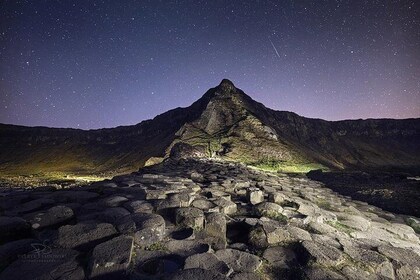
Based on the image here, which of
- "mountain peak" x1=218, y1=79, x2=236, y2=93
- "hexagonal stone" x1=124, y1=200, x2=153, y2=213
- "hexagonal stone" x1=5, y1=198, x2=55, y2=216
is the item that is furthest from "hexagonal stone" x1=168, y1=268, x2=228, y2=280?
"mountain peak" x1=218, y1=79, x2=236, y2=93

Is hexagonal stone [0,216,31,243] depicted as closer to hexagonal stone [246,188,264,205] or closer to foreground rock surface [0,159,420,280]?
foreground rock surface [0,159,420,280]

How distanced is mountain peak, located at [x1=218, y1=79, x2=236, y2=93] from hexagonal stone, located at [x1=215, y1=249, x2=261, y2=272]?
4385cm

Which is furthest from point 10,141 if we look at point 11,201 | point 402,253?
point 402,253

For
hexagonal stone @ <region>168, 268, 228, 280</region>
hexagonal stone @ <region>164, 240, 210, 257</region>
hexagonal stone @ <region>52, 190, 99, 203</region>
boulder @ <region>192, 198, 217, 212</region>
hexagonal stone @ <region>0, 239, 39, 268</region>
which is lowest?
hexagonal stone @ <region>164, 240, 210, 257</region>

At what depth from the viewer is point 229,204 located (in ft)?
14.3

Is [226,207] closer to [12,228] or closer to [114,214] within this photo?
[114,214]

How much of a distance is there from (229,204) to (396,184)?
368 inches

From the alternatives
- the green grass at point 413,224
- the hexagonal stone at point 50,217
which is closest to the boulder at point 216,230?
the hexagonal stone at point 50,217

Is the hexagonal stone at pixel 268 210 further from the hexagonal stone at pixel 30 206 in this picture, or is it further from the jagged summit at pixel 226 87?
the jagged summit at pixel 226 87

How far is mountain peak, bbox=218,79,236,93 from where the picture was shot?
150 feet

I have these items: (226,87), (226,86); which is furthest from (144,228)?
(226,86)

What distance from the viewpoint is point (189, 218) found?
3.35 meters

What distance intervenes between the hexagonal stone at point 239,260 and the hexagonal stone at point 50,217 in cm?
214

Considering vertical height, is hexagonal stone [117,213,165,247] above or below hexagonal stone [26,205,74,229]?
below
